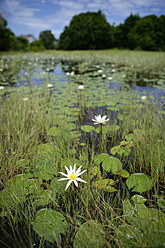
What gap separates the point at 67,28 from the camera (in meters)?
25.8

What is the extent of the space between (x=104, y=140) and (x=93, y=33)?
84.8ft

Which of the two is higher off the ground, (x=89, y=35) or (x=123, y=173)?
(x=89, y=35)

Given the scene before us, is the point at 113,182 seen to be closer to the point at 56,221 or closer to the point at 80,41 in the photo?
the point at 56,221

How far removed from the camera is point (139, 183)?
3.31ft

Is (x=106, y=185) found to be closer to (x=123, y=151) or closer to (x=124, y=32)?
(x=123, y=151)

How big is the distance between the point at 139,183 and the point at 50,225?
633 millimetres

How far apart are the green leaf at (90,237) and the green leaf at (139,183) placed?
15.3 inches

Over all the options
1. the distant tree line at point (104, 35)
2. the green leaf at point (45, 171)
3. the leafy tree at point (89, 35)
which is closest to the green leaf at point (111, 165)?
the green leaf at point (45, 171)

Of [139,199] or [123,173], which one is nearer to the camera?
[139,199]

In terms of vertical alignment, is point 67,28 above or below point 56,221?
above

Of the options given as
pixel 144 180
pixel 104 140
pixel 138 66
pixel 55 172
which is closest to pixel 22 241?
pixel 55 172

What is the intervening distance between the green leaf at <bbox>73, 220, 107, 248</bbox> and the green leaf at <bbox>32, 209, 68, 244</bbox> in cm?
9

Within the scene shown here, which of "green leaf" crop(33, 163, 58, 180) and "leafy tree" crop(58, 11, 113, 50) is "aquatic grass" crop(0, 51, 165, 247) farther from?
"leafy tree" crop(58, 11, 113, 50)

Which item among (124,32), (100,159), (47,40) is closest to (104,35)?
(124,32)
